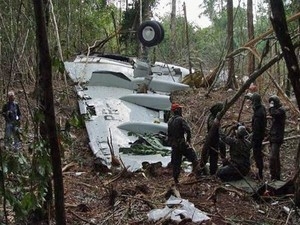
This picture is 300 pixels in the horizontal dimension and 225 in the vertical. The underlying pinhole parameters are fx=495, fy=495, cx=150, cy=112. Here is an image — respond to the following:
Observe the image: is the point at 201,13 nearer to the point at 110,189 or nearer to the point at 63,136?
the point at 110,189

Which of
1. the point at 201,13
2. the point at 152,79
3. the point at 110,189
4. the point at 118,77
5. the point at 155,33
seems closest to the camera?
the point at 110,189

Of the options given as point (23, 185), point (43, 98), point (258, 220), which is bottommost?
point (258, 220)

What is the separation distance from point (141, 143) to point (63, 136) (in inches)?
221

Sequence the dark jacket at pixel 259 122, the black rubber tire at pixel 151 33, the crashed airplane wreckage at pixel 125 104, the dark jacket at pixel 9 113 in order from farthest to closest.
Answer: the black rubber tire at pixel 151 33
the crashed airplane wreckage at pixel 125 104
the dark jacket at pixel 259 122
the dark jacket at pixel 9 113

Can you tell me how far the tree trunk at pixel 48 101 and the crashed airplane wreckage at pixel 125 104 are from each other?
4.57 metres

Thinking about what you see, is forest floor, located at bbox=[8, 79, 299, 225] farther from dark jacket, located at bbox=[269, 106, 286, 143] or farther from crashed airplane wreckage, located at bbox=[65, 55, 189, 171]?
dark jacket, located at bbox=[269, 106, 286, 143]

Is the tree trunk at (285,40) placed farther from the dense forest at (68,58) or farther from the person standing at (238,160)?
the person standing at (238,160)

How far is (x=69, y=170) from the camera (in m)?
8.35

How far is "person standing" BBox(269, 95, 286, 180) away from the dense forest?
1.27 feet

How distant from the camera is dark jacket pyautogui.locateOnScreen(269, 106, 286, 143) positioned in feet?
24.2

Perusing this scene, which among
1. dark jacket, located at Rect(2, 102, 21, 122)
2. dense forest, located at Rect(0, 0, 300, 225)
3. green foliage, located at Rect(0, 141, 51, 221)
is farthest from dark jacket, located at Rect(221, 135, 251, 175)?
green foliage, located at Rect(0, 141, 51, 221)

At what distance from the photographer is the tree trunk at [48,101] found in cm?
354

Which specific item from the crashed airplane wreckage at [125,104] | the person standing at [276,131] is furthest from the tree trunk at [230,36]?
the person standing at [276,131]

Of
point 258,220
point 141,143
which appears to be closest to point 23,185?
Result: point 258,220
